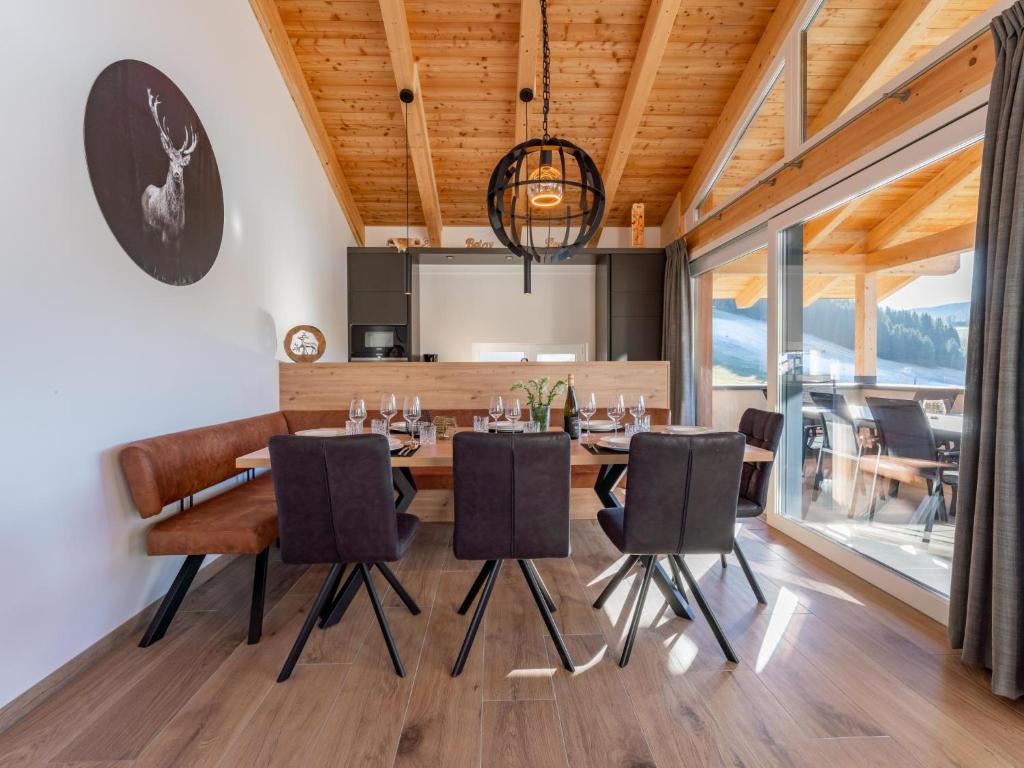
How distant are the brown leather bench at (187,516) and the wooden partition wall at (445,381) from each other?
116 cm

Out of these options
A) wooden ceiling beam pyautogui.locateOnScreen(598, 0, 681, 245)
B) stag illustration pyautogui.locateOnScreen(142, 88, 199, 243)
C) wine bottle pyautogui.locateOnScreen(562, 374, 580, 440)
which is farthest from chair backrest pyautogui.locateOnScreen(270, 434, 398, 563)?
wooden ceiling beam pyautogui.locateOnScreen(598, 0, 681, 245)

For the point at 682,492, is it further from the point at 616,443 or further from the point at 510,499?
the point at 510,499

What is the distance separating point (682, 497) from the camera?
71.9 inches

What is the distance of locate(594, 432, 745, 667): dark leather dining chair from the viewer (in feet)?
5.85

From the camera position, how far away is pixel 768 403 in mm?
3609

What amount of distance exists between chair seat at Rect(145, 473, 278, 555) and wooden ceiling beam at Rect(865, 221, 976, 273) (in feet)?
10.6

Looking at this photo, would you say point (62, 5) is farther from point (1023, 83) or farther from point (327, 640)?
point (1023, 83)

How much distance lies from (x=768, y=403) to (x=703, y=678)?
7.83ft

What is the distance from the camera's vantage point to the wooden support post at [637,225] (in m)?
5.55

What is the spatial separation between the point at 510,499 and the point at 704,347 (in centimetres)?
383

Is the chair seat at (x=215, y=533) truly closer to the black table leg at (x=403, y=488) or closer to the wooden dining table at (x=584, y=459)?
the wooden dining table at (x=584, y=459)

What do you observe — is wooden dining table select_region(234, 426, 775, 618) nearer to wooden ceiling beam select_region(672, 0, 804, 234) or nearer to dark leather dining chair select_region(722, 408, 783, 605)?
dark leather dining chair select_region(722, 408, 783, 605)

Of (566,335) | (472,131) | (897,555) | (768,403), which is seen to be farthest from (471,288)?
(897,555)

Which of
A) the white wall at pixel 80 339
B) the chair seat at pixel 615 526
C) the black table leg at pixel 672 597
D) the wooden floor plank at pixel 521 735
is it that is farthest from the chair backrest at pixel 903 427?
the white wall at pixel 80 339
